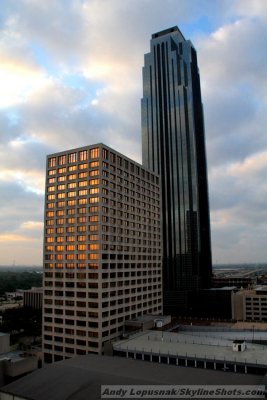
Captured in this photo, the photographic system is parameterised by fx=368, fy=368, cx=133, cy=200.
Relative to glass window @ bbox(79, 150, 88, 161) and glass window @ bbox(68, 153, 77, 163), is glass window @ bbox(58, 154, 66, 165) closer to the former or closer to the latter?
glass window @ bbox(68, 153, 77, 163)

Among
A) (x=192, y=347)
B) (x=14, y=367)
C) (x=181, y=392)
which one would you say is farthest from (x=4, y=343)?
(x=181, y=392)

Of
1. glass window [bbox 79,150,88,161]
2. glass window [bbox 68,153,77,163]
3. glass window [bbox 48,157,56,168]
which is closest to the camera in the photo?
glass window [bbox 79,150,88,161]

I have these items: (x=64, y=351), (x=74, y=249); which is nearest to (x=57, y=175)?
(x=74, y=249)

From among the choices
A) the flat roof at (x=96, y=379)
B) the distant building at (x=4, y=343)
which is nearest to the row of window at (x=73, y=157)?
the distant building at (x=4, y=343)

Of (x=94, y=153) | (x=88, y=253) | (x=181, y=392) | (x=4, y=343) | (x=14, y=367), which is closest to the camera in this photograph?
(x=181, y=392)

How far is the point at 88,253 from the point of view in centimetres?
12269

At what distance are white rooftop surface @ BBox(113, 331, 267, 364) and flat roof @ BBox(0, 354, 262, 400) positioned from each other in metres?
14.4

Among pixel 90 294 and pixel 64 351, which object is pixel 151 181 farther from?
pixel 64 351

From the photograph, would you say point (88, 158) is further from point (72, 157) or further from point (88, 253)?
point (88, 253)

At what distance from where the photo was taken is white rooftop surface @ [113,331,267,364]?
287ft

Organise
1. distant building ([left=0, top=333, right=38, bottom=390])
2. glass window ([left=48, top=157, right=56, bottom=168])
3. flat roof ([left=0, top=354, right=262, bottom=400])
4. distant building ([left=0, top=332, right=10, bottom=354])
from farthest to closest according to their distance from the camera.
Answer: glass window ([left=48, top=157, right=56, bottom=168])
distant building ([left=0, top=332, right=10, bottom=354])
distant building ([left=0, top=333, right=38, bottom=390])
flat roof ([left=0, top=354, right=262, bottom=400])

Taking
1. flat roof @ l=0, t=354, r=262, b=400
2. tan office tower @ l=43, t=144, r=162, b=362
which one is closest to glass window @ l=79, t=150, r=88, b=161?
tan office tower @ l=43, t=144, r=162, b=362

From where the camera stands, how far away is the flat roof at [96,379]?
65875 mm

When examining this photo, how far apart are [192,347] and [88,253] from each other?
149 feet
